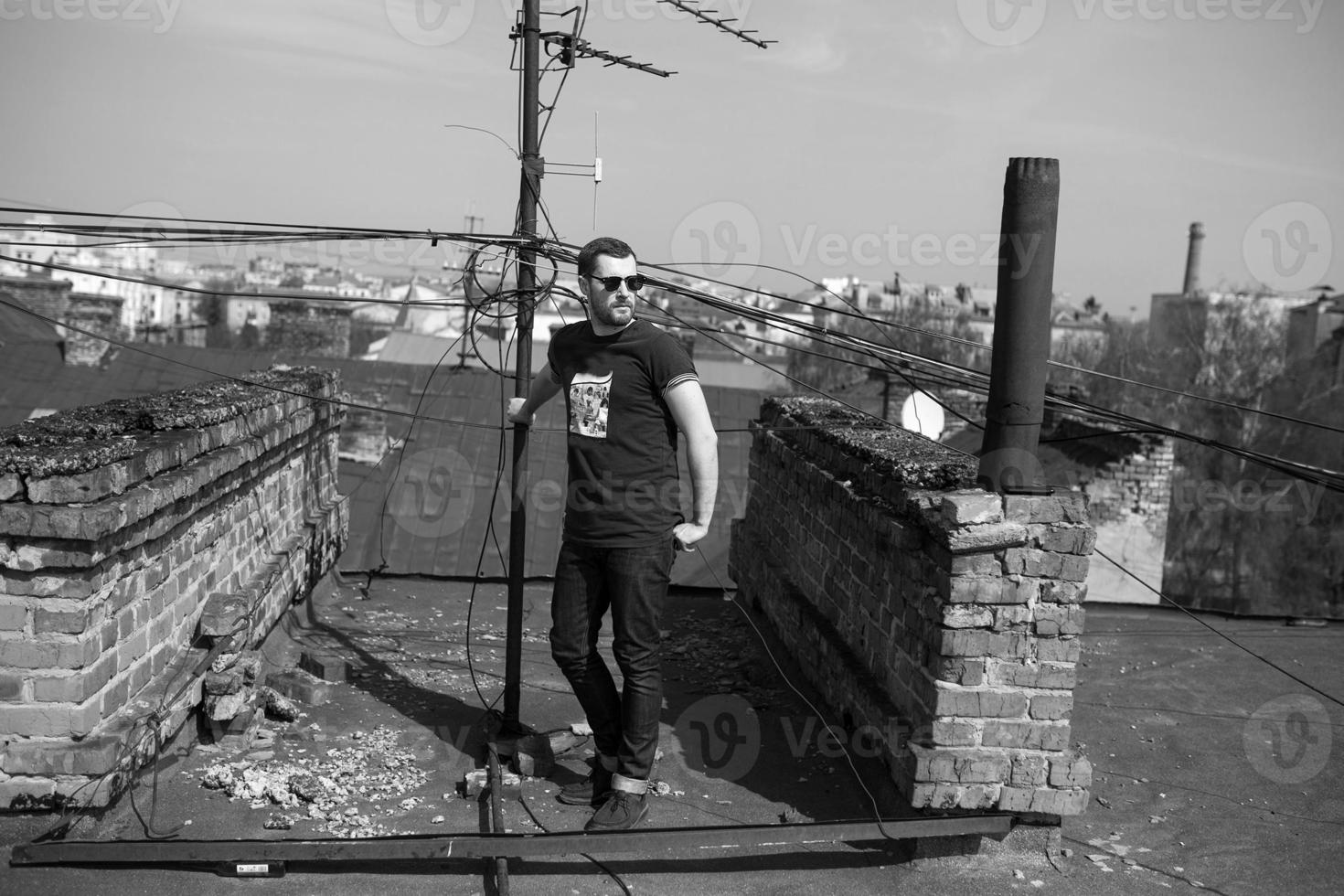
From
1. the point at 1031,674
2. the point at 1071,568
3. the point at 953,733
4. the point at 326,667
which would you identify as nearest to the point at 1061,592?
the point at 1071,568

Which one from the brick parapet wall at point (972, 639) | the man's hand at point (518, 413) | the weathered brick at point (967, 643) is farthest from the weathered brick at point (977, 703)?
the man's hand at point (518, 413)

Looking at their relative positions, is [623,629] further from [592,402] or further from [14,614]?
[14,614]

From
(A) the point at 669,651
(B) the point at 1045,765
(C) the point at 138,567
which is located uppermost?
(C) the point at 138,567

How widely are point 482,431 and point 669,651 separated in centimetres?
427

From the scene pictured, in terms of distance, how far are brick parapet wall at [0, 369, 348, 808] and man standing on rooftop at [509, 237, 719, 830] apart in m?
1.57

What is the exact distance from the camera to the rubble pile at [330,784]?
162 inches

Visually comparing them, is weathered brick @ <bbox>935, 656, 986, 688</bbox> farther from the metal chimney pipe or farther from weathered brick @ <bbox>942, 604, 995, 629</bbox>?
the metal chimney pipe

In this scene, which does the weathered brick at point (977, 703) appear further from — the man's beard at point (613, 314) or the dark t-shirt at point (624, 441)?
the man's beard at point (613, 314)

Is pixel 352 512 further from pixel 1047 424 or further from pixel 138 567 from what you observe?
pixel 1047 424

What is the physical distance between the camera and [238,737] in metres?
4.79

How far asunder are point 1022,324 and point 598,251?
5.16 ft

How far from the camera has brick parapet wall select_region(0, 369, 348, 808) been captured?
11.8 ft

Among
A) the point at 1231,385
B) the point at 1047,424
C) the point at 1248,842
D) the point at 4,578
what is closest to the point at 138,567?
the point at 4,578

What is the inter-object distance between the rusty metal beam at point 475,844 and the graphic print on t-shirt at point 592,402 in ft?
4.79
